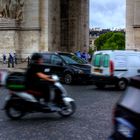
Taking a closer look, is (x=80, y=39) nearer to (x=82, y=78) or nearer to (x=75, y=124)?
(x=82, y=78)

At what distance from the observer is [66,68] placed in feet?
78.2

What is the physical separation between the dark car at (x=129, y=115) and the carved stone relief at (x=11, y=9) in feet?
97.5

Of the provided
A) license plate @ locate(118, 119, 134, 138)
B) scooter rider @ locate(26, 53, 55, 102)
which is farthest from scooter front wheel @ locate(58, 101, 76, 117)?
license plate @ locate(118, 119, 134, 138)

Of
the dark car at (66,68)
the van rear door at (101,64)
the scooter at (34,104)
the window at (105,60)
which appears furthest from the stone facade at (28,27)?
the scooter at (34,104)

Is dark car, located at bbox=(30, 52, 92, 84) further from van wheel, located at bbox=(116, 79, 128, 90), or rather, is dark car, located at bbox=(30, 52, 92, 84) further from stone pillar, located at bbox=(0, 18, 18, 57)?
stone pillar, located at bbox=(0, 18, 18, 57)

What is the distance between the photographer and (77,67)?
78.6ft

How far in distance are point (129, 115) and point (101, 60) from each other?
15521 millimetres

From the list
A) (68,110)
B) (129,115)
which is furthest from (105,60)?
(129,115)

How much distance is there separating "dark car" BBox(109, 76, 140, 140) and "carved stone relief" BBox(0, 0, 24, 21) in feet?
97.5

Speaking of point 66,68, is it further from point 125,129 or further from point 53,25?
point 125,129

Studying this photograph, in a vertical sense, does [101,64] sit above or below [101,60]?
below

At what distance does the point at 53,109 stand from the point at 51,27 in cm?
2360

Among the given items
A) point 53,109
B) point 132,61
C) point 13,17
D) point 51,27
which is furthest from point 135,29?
point 53,109

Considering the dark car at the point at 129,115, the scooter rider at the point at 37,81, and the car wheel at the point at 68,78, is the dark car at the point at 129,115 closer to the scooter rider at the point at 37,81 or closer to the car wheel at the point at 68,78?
the scooter rider at the point at 37,81
